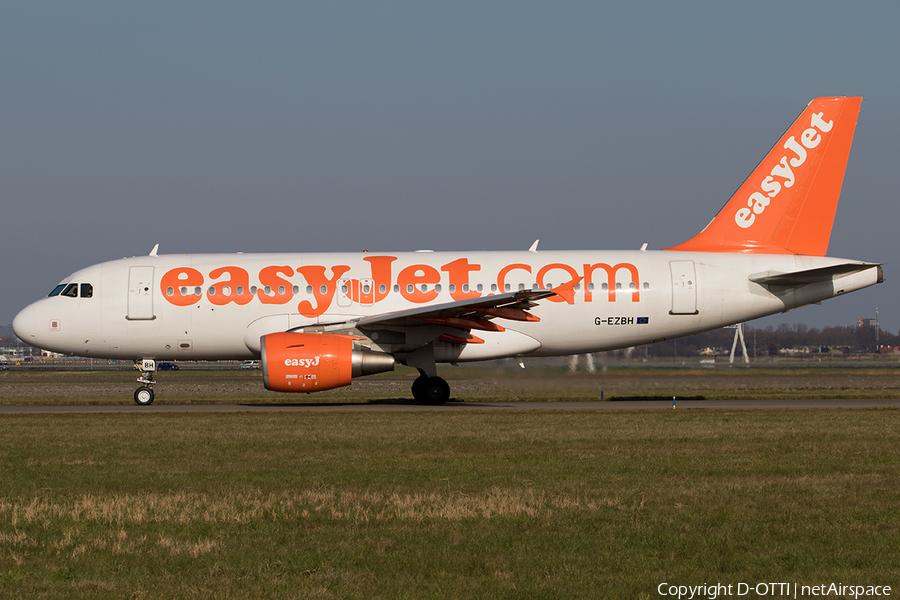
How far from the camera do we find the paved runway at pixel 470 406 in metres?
20.7

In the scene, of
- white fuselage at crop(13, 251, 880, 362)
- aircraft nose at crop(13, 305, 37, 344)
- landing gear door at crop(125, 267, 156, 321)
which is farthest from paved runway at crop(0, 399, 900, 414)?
landing gear door at crop(125, 267, 156, 321)

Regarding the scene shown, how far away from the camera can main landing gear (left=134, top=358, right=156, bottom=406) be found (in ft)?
75.6

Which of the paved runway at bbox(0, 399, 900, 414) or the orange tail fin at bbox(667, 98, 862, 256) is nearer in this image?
the paved runway at bbox(0, 399, 900, 414)

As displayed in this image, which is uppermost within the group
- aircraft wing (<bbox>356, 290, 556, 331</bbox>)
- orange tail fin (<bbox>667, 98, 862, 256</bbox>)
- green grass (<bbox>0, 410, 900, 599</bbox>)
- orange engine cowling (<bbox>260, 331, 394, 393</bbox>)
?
orange tail fin (<bbox>667, 98, 862, 256</bbox>)

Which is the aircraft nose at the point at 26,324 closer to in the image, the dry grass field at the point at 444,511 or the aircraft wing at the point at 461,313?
the aircraft wing at the point at 461,313

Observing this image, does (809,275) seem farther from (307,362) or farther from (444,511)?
(444,511)

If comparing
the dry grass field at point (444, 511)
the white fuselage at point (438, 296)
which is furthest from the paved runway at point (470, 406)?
the dry grass field at point (444, 511)

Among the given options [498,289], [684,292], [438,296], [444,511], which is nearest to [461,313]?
[438,296]

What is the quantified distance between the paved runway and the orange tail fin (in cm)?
439

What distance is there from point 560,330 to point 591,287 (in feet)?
4.58

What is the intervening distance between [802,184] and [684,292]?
456 cm

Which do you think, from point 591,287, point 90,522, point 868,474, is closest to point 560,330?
point 591,287

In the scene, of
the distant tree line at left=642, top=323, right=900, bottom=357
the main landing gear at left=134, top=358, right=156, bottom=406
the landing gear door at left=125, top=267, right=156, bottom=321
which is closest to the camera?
the main landing gear at left=134, top=358, right=156, bottom=406

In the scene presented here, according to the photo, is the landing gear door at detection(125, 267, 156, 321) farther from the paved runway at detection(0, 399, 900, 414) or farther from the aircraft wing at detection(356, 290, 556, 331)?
the aircraft wing at detection(356, 290, 556, 331)
